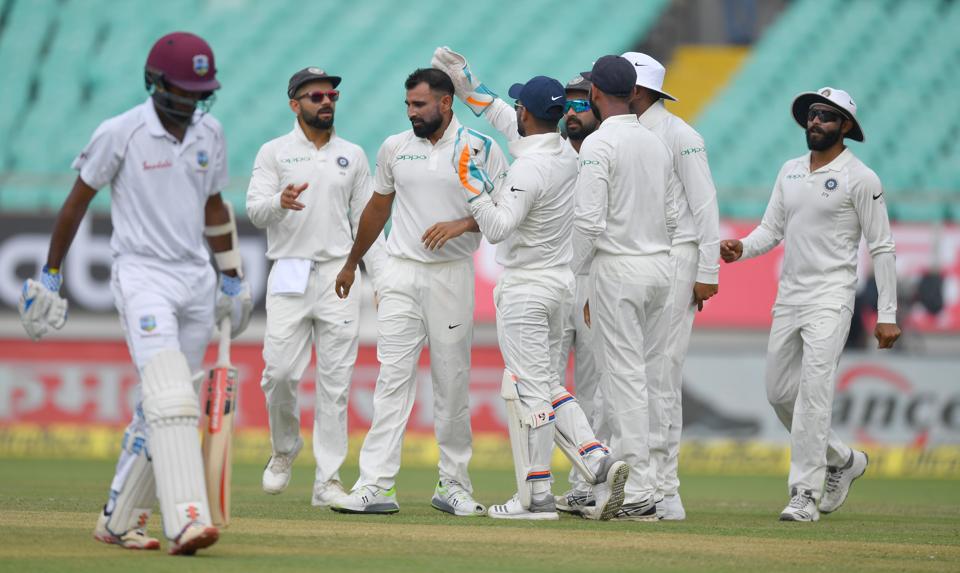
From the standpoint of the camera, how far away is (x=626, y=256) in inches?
323

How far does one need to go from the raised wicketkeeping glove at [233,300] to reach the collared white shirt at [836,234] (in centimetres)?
384

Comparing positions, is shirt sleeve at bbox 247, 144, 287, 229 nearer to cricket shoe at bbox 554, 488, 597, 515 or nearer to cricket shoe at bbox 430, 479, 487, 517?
cricket shoe at bbox 430, 479, 487, 517

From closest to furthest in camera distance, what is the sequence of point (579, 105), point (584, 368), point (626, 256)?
1. point (626, 256)
2. point (584, 368)
3. point (579, 105)

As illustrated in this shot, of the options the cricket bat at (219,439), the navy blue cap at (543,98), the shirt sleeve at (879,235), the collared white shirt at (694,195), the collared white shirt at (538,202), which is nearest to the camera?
the cricket bat at (219,439)

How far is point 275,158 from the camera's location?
9.27 meters

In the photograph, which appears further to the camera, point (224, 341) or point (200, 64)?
point (224, 341)

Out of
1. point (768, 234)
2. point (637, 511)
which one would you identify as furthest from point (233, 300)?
point (768, 234)

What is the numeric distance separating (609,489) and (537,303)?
110cm

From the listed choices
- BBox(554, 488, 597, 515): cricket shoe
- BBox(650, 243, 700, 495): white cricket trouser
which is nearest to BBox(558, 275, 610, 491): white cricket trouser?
BBox(554, 488, 597, 515): cricket shoe

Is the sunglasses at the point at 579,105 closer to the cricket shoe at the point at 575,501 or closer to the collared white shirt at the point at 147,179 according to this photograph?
the cricket shoe at the point at 575,501

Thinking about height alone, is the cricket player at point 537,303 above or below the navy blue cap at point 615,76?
below

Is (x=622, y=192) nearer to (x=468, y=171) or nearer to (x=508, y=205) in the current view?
(x=508, y=205)

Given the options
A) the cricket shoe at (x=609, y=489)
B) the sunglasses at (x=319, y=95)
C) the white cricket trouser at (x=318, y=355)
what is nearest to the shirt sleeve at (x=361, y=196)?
the white cricket trouser at (x=318, y=355)

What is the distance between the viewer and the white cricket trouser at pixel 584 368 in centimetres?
900
